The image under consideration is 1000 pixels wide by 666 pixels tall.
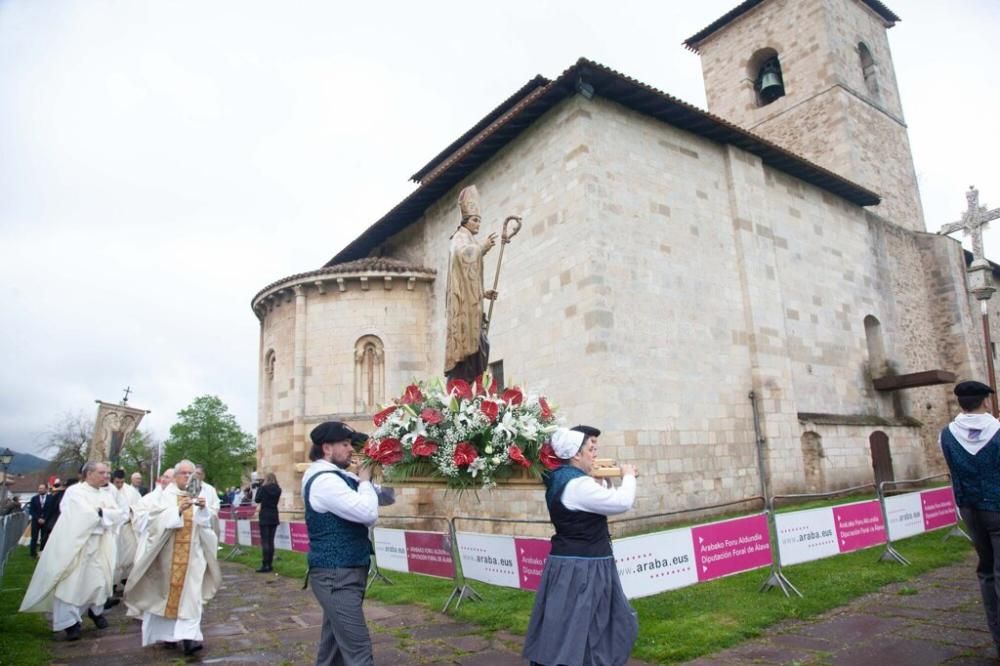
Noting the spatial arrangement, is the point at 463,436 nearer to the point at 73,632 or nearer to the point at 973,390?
the point at 973,390

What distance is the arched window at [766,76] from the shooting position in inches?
902

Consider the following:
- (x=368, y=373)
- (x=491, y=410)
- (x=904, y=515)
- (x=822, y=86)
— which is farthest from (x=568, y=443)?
(x=822, y=86)

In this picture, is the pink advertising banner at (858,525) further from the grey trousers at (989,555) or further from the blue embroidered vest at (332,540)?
the blue embroidered vest at (332,540)

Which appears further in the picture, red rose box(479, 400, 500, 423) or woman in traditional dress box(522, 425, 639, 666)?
red rose box(479, 400, 500, 423)

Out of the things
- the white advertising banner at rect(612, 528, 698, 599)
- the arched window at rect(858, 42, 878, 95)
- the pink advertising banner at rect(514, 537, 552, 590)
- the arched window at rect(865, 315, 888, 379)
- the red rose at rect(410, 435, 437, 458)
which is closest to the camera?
the red rose at rect(410, 435, 437, 458)

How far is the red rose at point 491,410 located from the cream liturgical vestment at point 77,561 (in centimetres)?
543

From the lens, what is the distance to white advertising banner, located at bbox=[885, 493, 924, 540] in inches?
348

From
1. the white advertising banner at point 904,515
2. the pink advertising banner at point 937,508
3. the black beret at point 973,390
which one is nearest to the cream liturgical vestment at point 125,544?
the black beret at point 973,390

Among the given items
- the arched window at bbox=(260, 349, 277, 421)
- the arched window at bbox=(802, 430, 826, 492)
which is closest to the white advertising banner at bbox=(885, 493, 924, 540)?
the arched window at bbox=(802, 430, 826, 492)

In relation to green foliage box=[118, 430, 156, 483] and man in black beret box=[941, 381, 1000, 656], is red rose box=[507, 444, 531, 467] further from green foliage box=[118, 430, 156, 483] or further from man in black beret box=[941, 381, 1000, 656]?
green foliage box=[118, 430, 156, 483]

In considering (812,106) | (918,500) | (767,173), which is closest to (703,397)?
(918,500)

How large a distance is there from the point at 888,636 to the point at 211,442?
5874 centimetres

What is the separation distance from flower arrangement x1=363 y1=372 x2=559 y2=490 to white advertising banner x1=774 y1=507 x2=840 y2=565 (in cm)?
368

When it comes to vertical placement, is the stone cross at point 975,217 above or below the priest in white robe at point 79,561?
above
